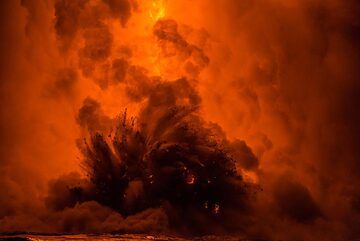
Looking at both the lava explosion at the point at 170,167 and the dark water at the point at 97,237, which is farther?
the lava explosion at the point at 170,167

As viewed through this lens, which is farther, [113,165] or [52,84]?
[52,84]

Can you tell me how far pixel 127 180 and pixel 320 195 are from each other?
13.2 metres

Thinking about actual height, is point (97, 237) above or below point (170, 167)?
below

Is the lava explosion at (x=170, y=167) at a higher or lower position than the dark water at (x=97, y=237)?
higher

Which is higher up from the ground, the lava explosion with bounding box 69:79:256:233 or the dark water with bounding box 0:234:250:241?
the lava explosion with bounding box 69:79:256:233

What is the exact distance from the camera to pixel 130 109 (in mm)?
44125

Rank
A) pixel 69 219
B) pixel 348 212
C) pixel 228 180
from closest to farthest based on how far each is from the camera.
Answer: pixel 69 219, pixel 228 180, pixel 348 212

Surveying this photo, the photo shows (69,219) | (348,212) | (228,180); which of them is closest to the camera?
(69,219)

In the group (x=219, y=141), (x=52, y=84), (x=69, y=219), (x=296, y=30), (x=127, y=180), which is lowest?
(x=69, y=219)

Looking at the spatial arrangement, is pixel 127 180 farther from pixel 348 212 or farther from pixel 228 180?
pixel 348 212

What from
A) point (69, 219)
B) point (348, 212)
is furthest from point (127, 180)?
point (348, 212)

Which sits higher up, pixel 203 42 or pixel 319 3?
pixel 319 3

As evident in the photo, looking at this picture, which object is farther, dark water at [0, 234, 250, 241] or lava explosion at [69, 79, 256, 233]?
Result: lava explosion at [69, 79, 256, 233]

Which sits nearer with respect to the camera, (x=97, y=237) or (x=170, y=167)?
(x=97, y=237)
